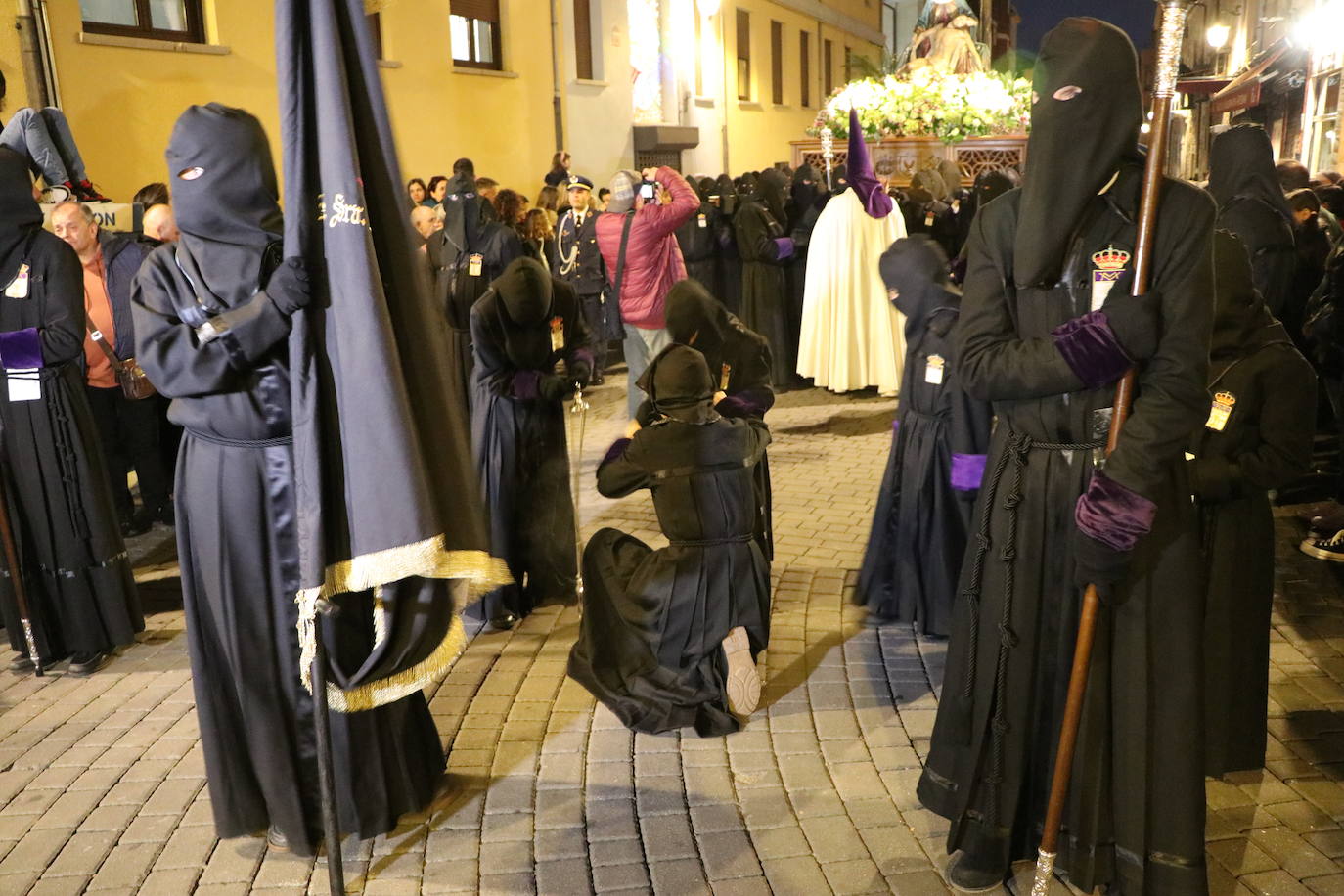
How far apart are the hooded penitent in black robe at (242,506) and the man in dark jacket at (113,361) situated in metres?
3.48

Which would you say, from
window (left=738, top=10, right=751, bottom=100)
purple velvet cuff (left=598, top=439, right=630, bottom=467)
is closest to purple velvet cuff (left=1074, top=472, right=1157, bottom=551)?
purple velvet cuff (left=598, top=439, right=630, bottom=467)

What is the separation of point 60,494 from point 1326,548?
682 cm

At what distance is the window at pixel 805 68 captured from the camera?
33531mm

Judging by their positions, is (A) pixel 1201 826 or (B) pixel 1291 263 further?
(B) pixel 1291 263

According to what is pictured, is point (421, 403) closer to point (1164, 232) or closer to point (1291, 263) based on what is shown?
point (1164, 232)

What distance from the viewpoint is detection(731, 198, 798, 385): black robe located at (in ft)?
39.1

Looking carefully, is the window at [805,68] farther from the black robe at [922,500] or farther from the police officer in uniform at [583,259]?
the black robe at [922,500]

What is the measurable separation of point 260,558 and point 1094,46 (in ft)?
9.29

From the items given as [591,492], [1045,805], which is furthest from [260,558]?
[591,492]

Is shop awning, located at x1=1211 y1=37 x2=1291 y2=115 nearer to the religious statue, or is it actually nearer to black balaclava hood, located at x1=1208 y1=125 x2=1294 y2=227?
the religious statue

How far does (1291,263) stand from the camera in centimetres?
665

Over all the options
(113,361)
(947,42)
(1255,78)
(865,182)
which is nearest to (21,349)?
(113,361)

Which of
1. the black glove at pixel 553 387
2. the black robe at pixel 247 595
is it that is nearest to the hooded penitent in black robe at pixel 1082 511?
the black robe at pixel 247 595

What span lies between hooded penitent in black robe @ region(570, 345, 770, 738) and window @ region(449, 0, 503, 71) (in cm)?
1484
